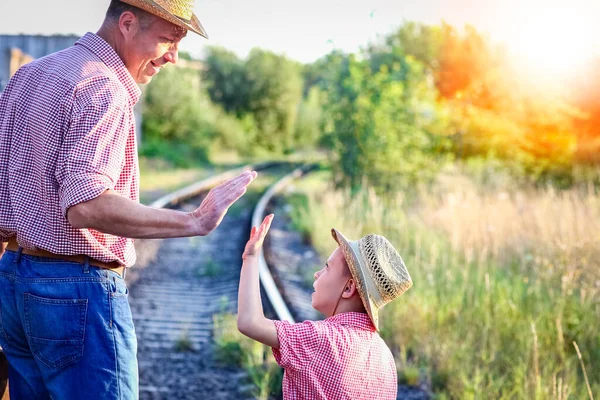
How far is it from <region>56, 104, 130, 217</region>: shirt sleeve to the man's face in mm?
342

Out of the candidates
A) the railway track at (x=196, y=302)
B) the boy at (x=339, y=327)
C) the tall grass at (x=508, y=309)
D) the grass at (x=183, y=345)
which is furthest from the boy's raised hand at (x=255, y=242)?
the grass at (x=183, y=345)

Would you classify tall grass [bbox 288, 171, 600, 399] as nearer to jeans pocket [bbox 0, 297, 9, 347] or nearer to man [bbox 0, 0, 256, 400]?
man [bbox 0, 0, 256, 400]

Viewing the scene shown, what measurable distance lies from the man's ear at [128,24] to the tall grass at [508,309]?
260cm

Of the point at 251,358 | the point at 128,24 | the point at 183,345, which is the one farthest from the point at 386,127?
the point at 128,24

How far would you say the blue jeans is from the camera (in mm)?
2160

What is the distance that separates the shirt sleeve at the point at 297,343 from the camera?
92.6 inches

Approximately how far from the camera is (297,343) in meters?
2.37

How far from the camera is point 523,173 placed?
14875mm

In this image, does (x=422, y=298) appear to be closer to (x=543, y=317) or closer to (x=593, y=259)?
(x=543, y=317)

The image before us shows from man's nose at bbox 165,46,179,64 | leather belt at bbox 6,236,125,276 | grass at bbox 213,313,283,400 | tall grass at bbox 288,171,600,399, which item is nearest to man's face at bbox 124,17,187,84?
man's nose at bbox 165,46,179,64

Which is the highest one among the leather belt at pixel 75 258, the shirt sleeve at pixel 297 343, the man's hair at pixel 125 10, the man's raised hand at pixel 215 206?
the man's hair at pixel 125 10

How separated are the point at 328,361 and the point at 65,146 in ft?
3.47

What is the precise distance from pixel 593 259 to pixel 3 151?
→ 17.1 feet

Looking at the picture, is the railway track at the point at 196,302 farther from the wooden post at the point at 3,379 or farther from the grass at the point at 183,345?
the wooden post at the point at 3,379
